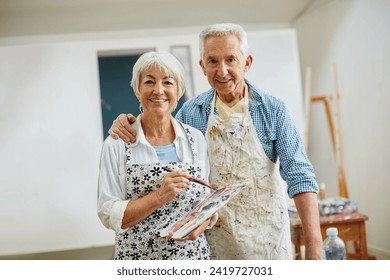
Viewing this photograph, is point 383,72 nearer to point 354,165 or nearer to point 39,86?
point 354,165

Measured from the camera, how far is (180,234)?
1.64 m

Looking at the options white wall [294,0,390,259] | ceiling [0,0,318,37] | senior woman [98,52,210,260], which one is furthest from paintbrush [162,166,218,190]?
white wall [294,0,390,259]

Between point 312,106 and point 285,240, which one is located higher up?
point 312,106

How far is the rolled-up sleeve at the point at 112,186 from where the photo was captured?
1.60 metres

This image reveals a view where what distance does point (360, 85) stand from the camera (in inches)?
117

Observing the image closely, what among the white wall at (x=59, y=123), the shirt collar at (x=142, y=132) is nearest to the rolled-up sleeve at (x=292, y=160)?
the shirt collar at (x=142, y=132)

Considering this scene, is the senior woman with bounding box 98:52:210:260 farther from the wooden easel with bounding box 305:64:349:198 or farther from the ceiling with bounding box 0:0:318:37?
the wooden easel with bounding box 305:64:349:198

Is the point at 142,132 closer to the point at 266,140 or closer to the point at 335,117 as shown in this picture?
the point at 266,140

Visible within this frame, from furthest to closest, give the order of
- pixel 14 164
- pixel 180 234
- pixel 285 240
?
1. pixel 14 164
2. pixel 285 240
3. pixel 180 234

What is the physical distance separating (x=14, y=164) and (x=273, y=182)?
1.45 metres

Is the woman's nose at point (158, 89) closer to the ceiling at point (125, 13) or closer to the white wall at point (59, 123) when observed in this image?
the ceiling at point (125, 13)

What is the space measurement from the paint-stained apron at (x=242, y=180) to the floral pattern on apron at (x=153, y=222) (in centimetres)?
14

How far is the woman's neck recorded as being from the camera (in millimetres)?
1729
